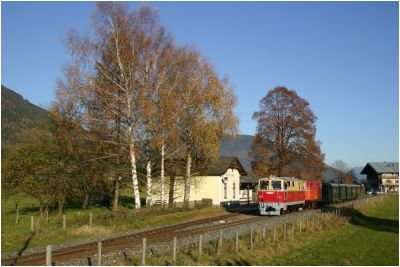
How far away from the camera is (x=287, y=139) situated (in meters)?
51.4

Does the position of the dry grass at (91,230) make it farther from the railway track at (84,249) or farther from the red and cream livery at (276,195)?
the red and cream livery at (276,195)

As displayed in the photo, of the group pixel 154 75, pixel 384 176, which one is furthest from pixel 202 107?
pixel 384 176

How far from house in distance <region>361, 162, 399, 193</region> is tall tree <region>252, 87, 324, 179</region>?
73.2m

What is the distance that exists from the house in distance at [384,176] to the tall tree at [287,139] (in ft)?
240

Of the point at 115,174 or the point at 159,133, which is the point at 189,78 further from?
the point at 115,174

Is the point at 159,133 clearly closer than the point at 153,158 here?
Yes

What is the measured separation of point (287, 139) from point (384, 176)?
257 feet

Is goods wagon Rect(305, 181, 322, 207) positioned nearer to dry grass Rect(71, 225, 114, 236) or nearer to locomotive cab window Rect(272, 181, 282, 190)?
locomotive cab window Rect(272, 181, 282, 190)

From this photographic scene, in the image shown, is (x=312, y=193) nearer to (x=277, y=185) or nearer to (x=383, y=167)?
(x=277, y=185)

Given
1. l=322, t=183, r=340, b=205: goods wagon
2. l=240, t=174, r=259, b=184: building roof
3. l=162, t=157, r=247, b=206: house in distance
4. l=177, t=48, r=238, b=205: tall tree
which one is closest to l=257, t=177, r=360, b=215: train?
l=322, t=183, r=340, b=205: goods wagon

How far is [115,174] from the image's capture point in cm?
3009

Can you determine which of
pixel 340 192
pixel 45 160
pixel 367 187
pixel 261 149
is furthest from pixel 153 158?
pixel 367 187

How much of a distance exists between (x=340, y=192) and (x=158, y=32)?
115 feet

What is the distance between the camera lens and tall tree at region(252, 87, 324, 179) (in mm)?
50562
